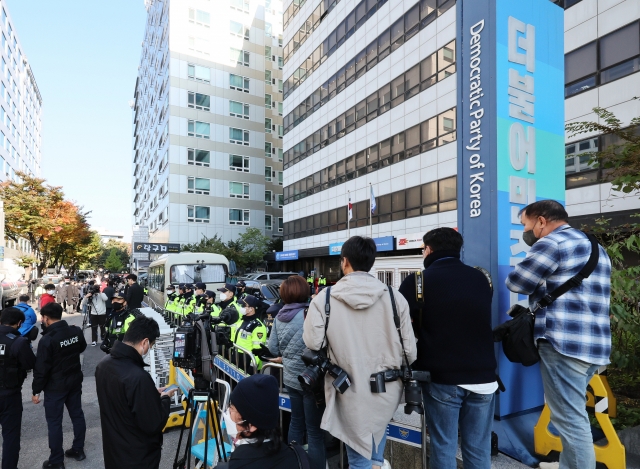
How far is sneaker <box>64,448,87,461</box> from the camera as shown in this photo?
470cm

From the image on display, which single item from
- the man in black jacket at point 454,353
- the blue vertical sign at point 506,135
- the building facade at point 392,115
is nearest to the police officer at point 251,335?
the blue vertical sign at point 506,135

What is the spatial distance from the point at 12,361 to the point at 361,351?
401cm

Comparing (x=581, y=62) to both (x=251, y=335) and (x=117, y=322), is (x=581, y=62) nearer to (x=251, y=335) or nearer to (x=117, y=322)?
(x=251, y=335)

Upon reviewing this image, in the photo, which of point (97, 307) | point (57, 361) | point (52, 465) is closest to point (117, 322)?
point (57, 361)

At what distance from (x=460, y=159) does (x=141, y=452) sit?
12.8 ft

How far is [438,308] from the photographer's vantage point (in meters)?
2.63

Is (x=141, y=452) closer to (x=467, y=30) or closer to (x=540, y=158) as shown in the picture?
(x=540, y=158)

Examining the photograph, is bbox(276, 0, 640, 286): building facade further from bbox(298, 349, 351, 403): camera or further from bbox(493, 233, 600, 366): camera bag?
bbox(298, 349, 351, 403): camera

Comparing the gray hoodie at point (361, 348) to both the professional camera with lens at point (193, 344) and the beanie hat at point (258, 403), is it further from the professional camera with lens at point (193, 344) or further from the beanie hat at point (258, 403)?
the professional camera with lens at point (193, 344)

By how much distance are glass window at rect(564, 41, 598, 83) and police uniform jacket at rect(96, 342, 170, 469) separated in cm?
1871

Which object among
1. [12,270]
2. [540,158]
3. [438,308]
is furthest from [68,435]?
[12,270]

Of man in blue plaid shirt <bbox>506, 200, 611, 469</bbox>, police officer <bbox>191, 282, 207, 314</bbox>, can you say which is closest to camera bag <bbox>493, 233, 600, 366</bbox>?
man in blue plaid shirt <bbox>506, 200, 611, 469</bbox>

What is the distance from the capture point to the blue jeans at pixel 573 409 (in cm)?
255

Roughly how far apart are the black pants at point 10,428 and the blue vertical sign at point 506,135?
485cm
